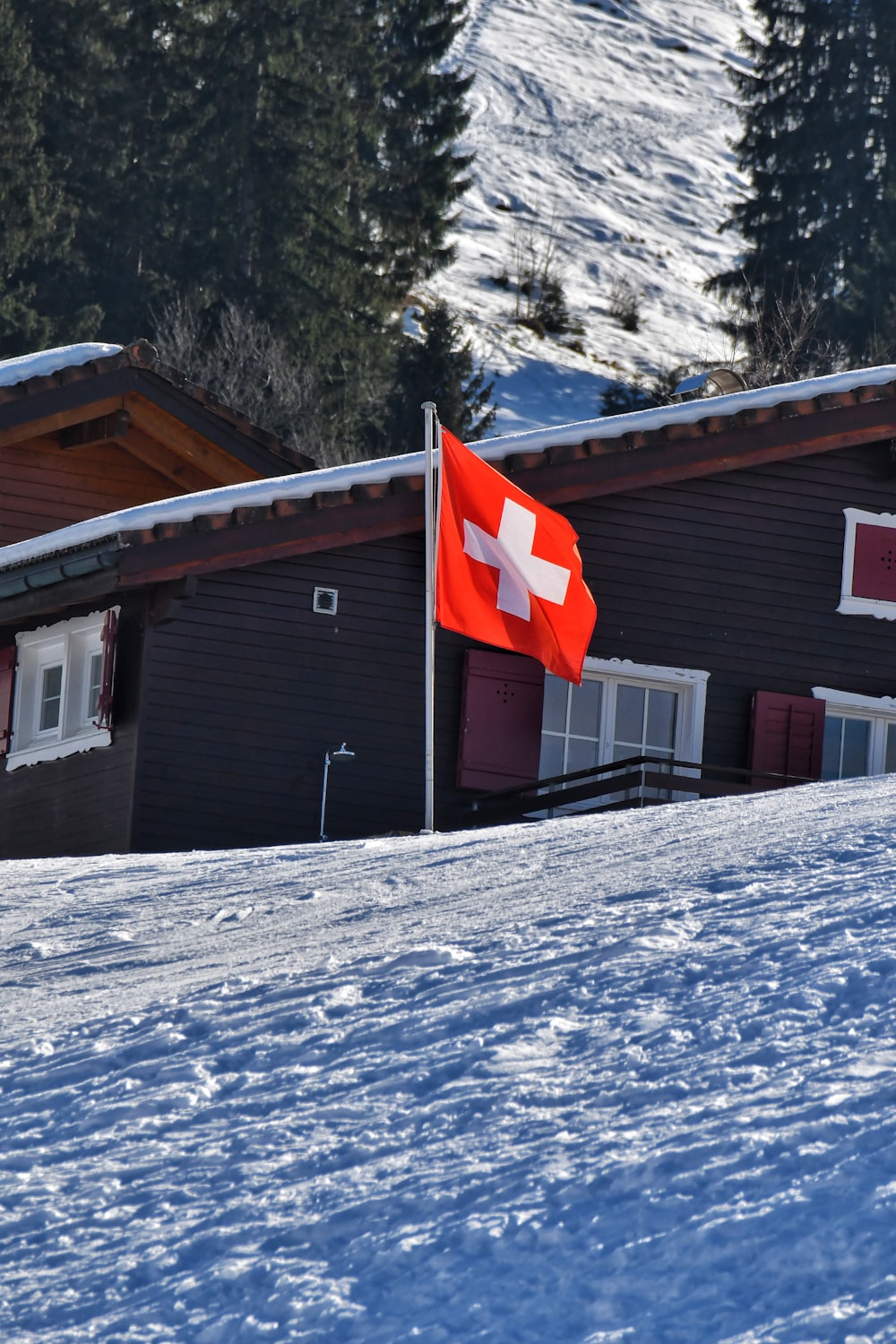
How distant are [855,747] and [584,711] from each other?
2.59 metres

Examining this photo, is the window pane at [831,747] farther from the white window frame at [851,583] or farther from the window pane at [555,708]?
the window pane at [555,708]

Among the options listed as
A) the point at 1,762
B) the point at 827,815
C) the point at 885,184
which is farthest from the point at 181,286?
the point at 827,815

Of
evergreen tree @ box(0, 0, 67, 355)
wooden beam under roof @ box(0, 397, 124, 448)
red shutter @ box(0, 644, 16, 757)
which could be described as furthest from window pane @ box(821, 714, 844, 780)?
evergreen tree @ box(0, 0, 67, 355)

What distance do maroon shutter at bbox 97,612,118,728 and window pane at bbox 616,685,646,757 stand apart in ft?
14.4

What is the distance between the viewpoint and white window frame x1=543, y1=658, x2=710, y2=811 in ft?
52.9

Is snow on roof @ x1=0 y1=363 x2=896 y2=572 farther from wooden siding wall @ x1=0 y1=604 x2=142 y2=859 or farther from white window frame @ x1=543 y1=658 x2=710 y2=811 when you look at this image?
white window frame @ x1=543 y1=658 x2=710 y2=811

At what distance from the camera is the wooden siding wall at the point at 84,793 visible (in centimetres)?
1488

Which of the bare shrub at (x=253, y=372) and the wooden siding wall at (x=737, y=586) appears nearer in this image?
the wooden siding wall at (x=737, y=586)

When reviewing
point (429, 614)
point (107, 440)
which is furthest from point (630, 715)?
point (107, 440)

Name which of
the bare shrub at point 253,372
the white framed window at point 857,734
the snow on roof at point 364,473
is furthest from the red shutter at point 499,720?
the bare shrub at point 253,372

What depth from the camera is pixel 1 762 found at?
16453 mm

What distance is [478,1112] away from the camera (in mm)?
6039

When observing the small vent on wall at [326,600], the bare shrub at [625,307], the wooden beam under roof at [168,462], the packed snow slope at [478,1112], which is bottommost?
the packed snow slope at [478,1112]

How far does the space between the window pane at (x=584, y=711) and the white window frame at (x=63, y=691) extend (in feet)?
13.1
